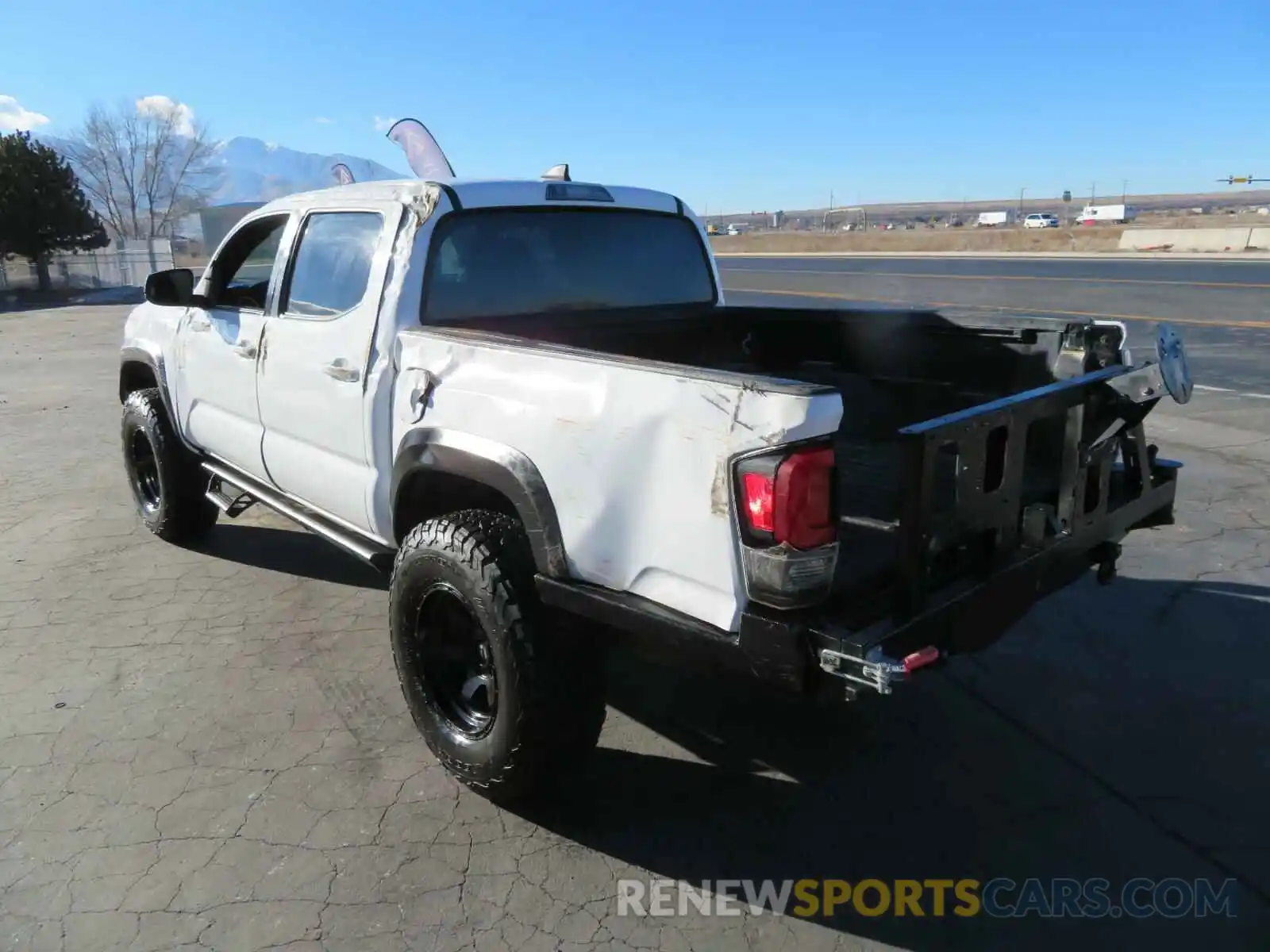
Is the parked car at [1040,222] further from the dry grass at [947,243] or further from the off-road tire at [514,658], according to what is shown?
the off-road tire at [514,658]

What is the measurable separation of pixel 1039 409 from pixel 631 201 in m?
2.21

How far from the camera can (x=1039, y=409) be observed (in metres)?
2.62

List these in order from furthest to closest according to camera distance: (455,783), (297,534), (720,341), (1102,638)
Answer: (297,534) → (720,341) → (1102,638) → (455,783)

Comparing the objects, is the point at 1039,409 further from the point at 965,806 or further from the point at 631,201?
the point at 631,201

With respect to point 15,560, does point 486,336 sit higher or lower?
higher

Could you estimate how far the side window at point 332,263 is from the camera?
3588mm

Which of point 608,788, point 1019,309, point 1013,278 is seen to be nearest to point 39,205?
point 1019,309

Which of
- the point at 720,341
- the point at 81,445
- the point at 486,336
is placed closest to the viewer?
the point at 486,336

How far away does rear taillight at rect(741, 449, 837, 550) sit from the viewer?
2150 millimetres

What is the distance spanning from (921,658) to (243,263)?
161 inches

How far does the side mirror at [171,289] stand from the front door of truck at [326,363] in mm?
855

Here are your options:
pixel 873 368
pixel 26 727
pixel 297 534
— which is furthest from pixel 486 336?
pixel 297 534

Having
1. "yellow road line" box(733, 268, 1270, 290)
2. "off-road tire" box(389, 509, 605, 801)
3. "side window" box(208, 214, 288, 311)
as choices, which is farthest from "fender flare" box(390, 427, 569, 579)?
"yellow road line" box(733, 268, 1270, 290)

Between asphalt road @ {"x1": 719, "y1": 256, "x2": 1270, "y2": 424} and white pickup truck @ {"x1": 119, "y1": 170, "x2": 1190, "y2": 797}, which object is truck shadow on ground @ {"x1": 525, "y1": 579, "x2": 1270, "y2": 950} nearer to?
white pickup truck @ {"x1": 119, "y1": 170, "x2": 1190, "y2": 797}
